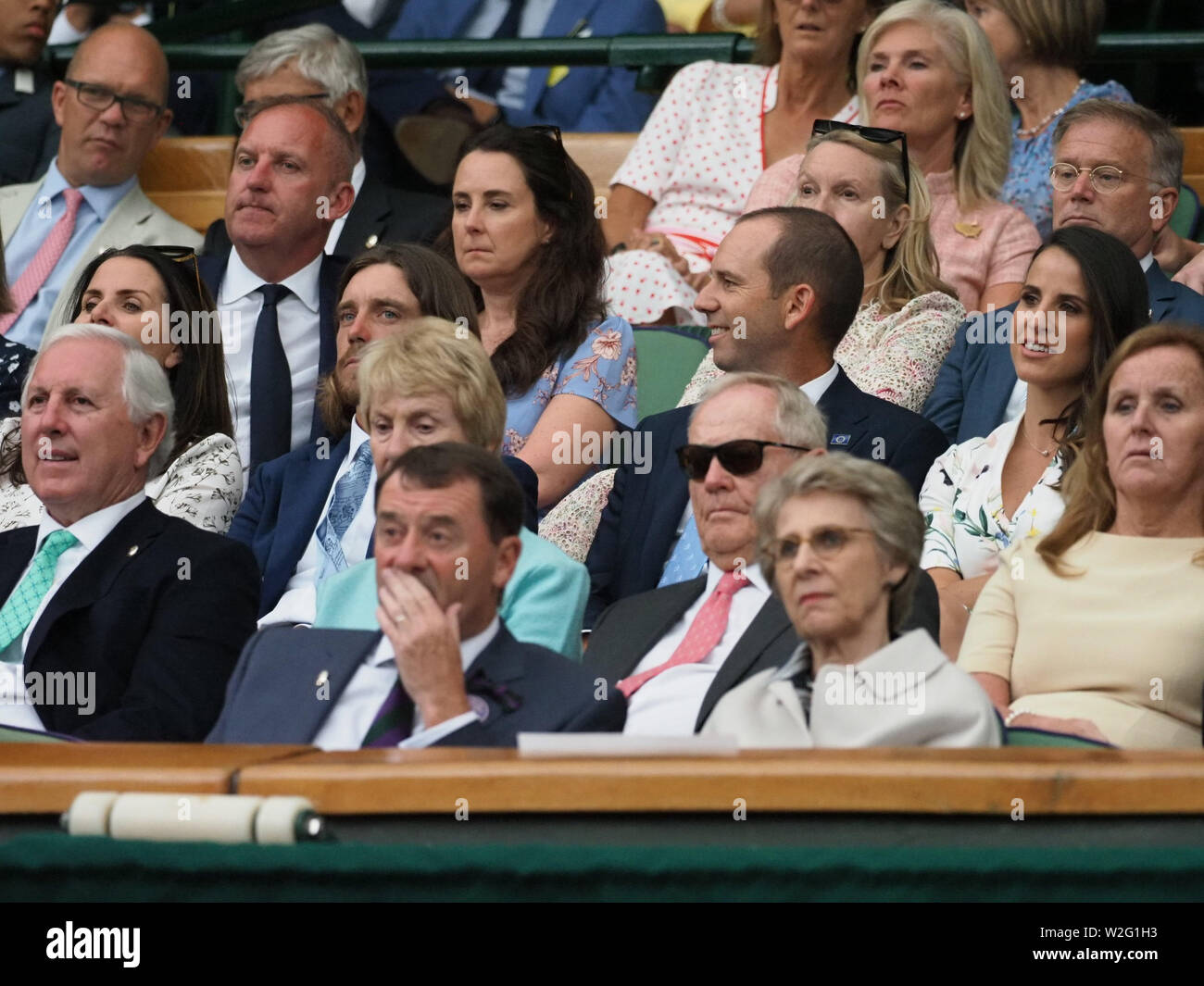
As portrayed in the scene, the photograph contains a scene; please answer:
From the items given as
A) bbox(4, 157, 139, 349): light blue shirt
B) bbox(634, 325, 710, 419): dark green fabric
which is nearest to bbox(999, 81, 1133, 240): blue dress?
bbox(634, 325, 710, 419): dark green fabric

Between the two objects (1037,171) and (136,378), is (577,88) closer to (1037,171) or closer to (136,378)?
(1037,171)

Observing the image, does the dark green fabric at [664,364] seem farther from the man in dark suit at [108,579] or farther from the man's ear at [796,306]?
the man in dark suit at [108,579]

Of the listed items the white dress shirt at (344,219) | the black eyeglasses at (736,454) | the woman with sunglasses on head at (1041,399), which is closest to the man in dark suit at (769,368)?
the woman with sunglasses on head at (1041,399)

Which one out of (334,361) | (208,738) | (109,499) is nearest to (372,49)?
(334,361)

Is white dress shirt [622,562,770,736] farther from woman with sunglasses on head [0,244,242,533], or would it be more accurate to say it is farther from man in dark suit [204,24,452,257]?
man in dark suit [204,24,452,257]

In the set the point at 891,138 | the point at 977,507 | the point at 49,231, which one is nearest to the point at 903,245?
the point at 891,138

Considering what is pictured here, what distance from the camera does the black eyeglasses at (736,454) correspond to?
3115mm

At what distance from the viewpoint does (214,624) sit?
119 inches

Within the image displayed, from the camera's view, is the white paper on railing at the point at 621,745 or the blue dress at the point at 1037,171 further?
the blue dress at the point at 1037,171

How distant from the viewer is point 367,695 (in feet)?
9.02

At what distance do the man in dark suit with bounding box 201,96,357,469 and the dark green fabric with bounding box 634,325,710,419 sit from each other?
0.66 meters

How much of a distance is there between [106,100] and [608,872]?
3.50 metres

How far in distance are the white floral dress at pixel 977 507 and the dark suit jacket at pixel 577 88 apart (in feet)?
7.82
